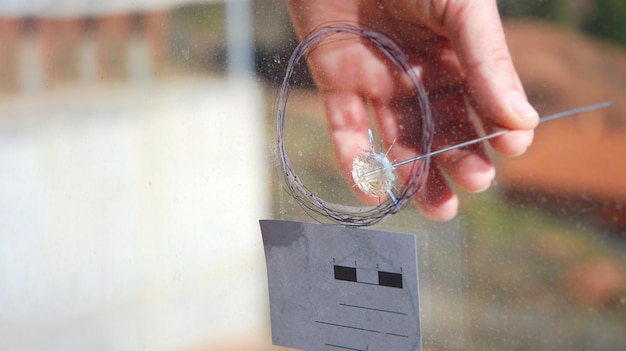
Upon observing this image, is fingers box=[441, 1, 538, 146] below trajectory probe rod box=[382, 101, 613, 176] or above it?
above

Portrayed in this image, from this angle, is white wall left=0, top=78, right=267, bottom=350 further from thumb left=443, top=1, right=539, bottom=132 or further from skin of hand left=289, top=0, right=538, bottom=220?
thumb left=443, top=1, right=539, bottom=132

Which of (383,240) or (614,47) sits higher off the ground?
(614,47)

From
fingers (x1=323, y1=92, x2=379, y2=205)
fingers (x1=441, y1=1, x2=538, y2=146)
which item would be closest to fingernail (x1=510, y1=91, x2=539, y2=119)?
fingers (x1=441, y1=1, x2=538, y2=146)

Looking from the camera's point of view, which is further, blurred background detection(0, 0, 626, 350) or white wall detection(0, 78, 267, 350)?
white wall detection(0, 78, 267, 350)

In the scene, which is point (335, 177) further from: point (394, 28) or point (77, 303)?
point (77, 303)

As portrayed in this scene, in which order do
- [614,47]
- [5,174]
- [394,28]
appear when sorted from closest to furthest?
[614,47]
[394,28]
[5,174]

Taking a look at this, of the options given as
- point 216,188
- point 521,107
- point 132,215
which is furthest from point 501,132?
point 132,215

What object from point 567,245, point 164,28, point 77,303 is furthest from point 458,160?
point 77,303
